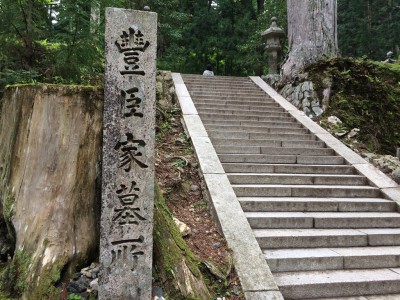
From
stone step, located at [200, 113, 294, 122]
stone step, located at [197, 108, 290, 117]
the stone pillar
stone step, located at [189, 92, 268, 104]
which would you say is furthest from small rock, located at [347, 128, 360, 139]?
the stone pillar

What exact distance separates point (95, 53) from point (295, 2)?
6854 millimetres

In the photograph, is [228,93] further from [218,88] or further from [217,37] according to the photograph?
[217,37]

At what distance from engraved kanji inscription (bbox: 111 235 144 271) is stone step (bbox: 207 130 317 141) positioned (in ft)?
12.9

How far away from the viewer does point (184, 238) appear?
11.7 feet

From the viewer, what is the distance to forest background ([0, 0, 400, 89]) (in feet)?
15.4

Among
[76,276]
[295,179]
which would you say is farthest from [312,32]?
[76,276]

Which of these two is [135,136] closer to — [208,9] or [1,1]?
[1,1]

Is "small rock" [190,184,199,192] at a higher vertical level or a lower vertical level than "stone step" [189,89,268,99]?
lower

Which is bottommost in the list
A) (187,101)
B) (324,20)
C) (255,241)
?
(255,241)

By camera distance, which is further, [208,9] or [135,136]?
[208,9]

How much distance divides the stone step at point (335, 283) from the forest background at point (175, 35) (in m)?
3.63

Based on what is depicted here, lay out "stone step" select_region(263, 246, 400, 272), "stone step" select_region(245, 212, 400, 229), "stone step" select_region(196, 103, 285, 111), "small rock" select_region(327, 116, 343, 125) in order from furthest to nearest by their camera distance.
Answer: "stone step" select_region(196, 103, 285, 111)
"small rock" select_region(327, 116, 343, 125)
"stone step" select_region(245, 212, 400, 229)
"stone step" select_region(263, 246, 400, 272)

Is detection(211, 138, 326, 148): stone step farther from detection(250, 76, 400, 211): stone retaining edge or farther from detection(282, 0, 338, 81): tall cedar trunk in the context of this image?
detection(282, 0, 338, 81): tall cedar trunk

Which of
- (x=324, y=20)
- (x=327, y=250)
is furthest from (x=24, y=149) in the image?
(x=324, y=20)
